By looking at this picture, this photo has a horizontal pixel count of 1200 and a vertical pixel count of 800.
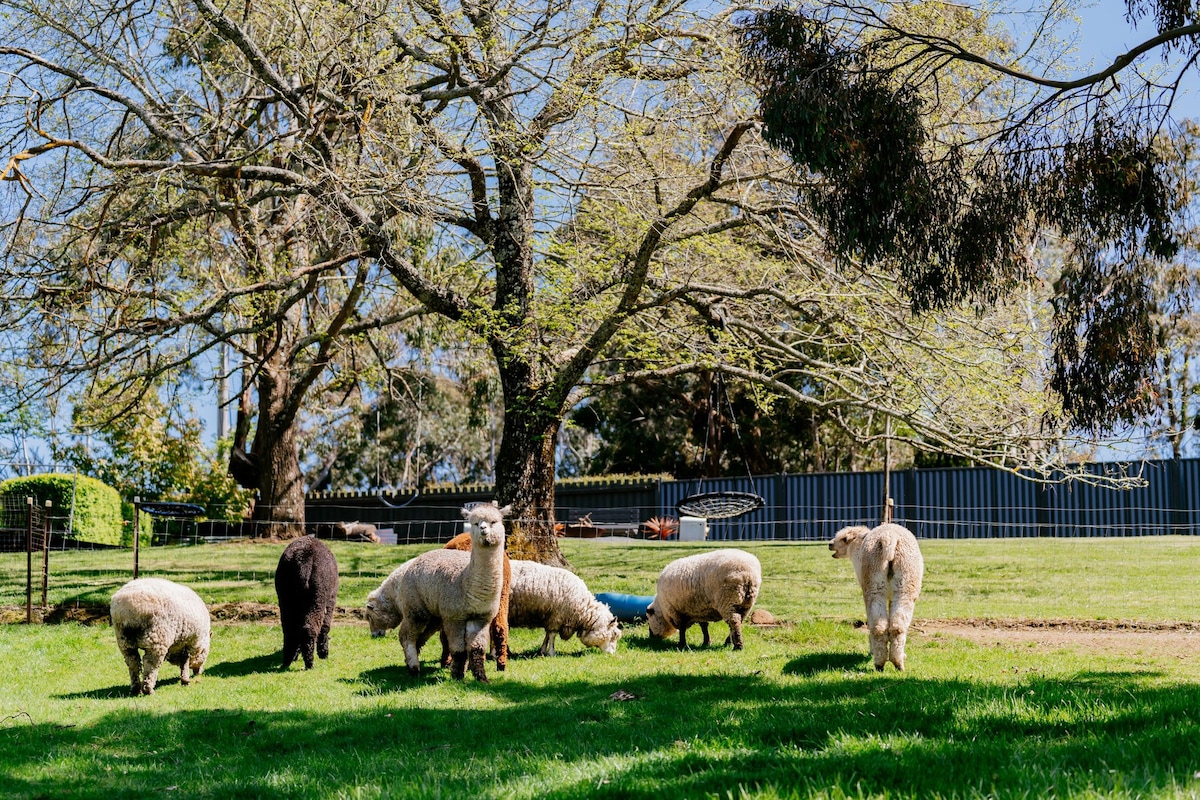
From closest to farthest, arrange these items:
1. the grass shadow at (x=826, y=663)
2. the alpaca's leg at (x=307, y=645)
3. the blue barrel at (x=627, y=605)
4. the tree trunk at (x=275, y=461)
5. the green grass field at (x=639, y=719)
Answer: the green grass field at (x=639, y=719), the grass shadow at (x=826, y=663), the alpaca's leg at (x=307, y=645), the blue barrel at (x=627, y=605), the tree trunk at (x=275, y=461)

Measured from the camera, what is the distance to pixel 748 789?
4.88 m

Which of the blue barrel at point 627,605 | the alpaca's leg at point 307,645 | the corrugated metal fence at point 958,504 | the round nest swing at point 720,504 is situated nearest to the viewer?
the alpaca's leg at point 307,645

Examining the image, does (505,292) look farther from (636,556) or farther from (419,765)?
(419,765)

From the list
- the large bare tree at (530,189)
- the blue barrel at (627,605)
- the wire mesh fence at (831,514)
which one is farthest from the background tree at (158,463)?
Answer: the blue barrel at (627,605)

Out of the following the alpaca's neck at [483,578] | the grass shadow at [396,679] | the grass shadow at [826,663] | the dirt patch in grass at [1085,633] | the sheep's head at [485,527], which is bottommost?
the grass shadow at [396,679]

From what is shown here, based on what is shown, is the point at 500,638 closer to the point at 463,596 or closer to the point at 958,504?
the point at 463,596

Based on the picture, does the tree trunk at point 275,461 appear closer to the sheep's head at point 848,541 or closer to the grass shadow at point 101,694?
the grass shadow at point 101,694

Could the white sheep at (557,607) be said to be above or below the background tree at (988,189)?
below

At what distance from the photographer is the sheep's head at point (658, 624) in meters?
11.7

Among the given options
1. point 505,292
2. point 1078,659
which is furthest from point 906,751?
point 505,292

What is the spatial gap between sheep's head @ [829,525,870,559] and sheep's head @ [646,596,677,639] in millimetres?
2127

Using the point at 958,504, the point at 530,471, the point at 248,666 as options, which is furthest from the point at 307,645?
the point at 958,504

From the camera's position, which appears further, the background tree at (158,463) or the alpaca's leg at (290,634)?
the background tree at (158,463)

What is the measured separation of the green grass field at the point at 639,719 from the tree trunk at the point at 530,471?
135 inches
